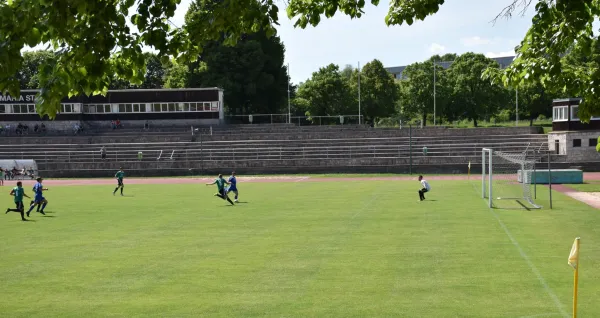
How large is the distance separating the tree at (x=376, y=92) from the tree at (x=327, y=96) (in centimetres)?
A: 210

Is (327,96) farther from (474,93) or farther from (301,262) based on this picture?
(301,262)

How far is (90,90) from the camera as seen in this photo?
303 inches

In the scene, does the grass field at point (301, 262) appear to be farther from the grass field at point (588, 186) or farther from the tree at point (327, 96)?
the tree at point (327, 96)

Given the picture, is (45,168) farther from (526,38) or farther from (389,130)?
(526,38)

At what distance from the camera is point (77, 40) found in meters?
7.12

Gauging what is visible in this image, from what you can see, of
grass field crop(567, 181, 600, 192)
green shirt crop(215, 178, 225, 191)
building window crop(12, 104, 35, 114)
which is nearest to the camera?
green shirt crop(215, 178, 225, 191)

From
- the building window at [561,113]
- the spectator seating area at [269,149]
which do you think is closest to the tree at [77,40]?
the spectator seating area at [269,149]

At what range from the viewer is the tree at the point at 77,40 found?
643 centimetres

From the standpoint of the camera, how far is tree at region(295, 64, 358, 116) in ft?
298

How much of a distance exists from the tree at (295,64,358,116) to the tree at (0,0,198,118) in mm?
82824

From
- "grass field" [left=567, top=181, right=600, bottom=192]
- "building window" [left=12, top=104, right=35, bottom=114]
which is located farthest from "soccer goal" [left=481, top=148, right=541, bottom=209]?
"building window" [left=12, top=104, right=35, bottom=114]

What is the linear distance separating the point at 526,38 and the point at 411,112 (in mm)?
83888

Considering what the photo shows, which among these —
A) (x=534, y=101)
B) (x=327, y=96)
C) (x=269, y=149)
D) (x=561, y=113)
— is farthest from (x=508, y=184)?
(x=534, y=101)

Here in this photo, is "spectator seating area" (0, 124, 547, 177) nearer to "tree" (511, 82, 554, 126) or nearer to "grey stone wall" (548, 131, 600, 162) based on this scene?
"grey stone wall" (548, 131, 600, 162)
